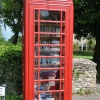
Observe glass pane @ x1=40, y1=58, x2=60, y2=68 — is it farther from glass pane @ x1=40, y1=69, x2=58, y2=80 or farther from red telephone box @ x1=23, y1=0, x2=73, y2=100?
glass pane @ x1=40, y1=69, x2=58, y2=80

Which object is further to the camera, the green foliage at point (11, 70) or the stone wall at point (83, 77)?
the stone wall at point (83, 77)

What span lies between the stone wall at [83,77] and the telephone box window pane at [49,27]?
134 inches

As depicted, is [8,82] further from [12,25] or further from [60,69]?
[12,25]

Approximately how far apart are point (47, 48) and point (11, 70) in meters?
1.99

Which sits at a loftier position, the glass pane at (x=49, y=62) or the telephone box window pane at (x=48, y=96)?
the glass pane at (x=49, y=62)

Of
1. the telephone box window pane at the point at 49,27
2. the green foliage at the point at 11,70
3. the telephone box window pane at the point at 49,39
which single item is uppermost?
the telephone box window pane at the point at 49,27

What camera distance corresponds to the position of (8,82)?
8422 mm

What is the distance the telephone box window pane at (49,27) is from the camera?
654 centimetres

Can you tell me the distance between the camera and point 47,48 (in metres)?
6.64

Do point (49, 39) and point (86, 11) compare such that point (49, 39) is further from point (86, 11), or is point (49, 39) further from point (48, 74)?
point (86, 11)

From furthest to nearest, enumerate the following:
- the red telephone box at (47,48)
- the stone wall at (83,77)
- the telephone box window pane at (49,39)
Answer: the stone wall at (83,77), the telephone box window pane at (49,39), the red telephone box at (47,48)

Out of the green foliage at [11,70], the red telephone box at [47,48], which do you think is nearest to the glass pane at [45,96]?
the red telephone box at [47,48]

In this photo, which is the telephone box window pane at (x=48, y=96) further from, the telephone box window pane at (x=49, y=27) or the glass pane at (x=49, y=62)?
the telephone box window pane at (x=49, y=27)

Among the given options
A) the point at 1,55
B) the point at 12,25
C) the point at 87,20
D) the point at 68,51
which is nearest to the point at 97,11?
the point at 87,20
